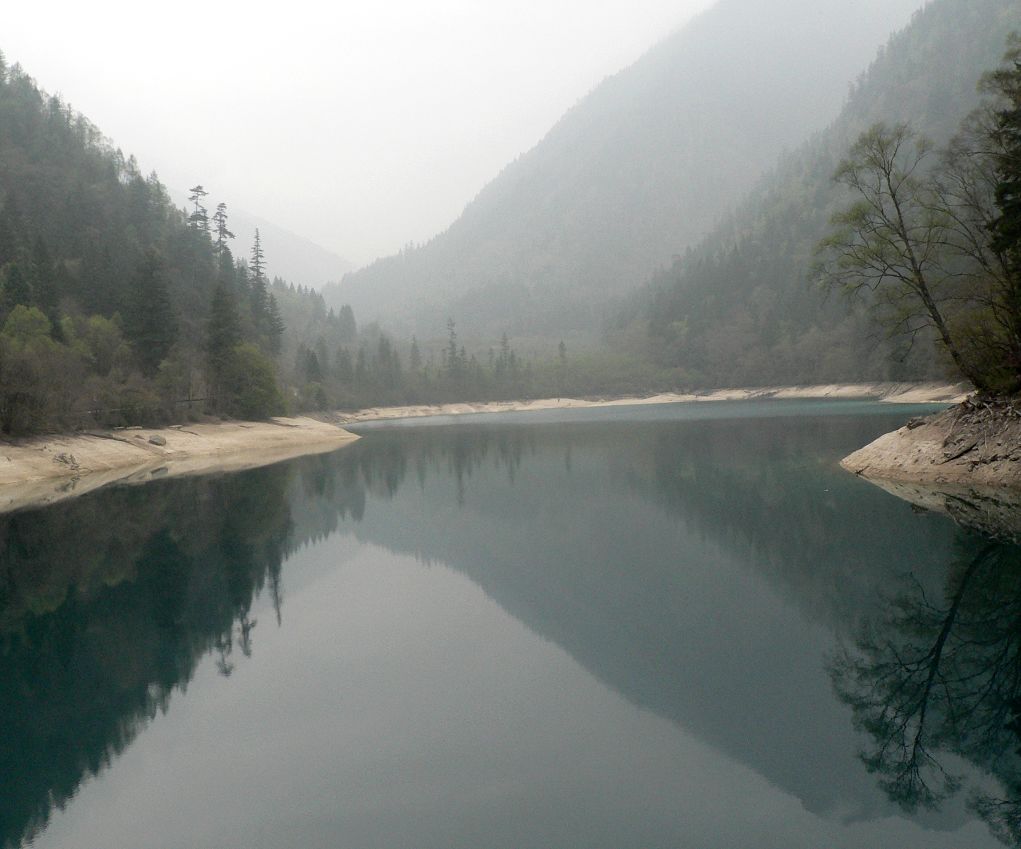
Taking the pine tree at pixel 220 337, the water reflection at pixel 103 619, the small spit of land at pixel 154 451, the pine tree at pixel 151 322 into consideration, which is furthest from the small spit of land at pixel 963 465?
the pine tree at pixel 151 322

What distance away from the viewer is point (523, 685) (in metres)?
11.6

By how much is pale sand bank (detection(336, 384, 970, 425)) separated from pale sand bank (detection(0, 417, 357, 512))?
56.2 meters

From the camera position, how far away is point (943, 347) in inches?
1239

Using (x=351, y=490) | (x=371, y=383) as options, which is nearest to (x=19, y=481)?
(x=351, y=490)

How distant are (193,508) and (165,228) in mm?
96586

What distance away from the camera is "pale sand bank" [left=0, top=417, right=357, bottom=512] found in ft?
133

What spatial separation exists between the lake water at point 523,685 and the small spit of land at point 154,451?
19.1m

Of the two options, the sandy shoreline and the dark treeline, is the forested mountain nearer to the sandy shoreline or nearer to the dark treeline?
the dark treeline

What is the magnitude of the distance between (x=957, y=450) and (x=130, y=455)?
54772 millimetres

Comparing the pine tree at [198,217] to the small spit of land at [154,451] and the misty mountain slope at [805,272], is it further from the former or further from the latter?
the misty mountain slope at [805,272]

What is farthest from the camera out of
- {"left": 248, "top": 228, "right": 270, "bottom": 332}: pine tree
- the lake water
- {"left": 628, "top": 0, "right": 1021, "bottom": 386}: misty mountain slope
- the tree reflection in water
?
{"left": 628, "top": 0, "right": 1021, "bottom": 386}: misty mountain slope

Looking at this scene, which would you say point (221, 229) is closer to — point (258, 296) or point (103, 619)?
point (258, 296)

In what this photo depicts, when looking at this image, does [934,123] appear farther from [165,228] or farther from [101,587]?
[101,587]

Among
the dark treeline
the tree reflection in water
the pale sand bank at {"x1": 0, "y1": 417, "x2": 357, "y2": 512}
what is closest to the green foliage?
the pale sand bank at {"x1": 0, "y1": 417, "x2": 357, "y2": 512}
